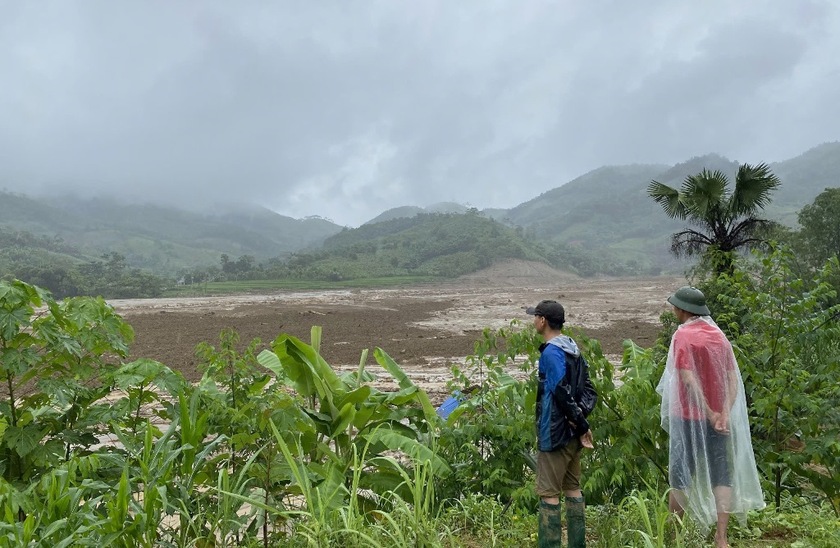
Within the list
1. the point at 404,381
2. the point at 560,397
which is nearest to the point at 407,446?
the point at 404,381

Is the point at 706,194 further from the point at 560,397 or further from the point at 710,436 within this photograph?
the point at 560,397

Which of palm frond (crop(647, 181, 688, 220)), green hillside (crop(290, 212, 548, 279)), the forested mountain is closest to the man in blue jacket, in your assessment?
palm frond (crop(647, 181, 688, 220))

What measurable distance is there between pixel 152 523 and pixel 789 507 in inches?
145

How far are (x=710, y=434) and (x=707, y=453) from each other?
104mm

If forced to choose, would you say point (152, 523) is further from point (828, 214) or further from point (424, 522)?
point (828, 214)

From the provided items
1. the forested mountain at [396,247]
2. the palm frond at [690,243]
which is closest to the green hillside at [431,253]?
the forested mountain at [396,247]

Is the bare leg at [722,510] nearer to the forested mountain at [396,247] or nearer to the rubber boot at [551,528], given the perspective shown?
the rubber boot at [551,528]

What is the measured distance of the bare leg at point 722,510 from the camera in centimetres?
300

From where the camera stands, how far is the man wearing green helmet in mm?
3037

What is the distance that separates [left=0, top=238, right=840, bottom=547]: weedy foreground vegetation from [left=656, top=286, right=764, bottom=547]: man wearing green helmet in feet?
0.53

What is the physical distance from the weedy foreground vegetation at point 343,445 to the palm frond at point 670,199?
33.1 feet

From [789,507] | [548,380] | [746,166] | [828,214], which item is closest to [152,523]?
[548,380]

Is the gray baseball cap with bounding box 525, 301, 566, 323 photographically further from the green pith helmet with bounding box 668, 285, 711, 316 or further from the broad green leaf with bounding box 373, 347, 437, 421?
the broad green leaf with bounding box 373, 347, 437, 421

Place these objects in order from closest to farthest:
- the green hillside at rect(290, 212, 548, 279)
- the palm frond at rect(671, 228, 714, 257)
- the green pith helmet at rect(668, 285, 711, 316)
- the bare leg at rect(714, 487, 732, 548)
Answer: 1. the bare leg at rect(714, 487, 732, 548)
2. the green pith helmet at rect(668, 285, 711, 316)
3. the palm frond at rect(671, 228, 714, 257)
4. the green hillside at rect(290, 212, 548, 279)
